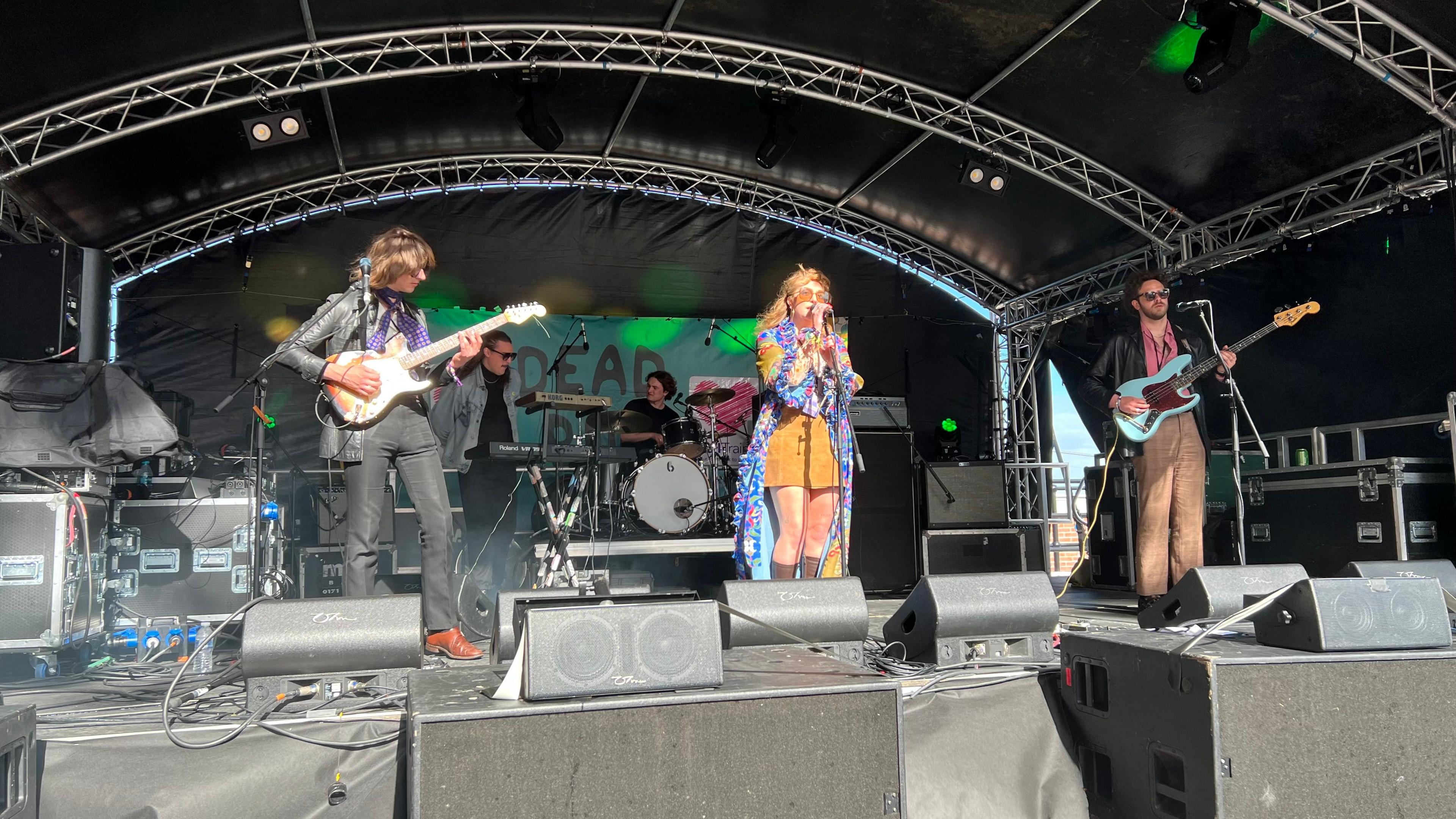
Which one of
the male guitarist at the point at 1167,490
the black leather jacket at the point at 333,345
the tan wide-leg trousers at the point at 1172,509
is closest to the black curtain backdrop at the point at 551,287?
the male guitarist at the point at 1167,490

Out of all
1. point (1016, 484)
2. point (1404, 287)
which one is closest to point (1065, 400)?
point (1016, 484)

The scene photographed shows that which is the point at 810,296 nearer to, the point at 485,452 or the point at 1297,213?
the point at 485,452

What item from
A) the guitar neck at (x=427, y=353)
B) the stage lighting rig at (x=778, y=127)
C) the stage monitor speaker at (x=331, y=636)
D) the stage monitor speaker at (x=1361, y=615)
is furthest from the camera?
the stage lighting rig at (x=778, y=127)

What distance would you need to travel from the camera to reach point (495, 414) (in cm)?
588

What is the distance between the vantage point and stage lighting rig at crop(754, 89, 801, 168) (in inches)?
247

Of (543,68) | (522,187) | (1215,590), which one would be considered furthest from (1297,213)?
(522,187)

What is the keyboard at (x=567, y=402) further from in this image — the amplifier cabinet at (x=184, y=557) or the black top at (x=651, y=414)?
the amplifier cabinet at (x=184, y=557)

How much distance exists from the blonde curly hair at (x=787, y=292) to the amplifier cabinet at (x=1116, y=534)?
3.79 metres

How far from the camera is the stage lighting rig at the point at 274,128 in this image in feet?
19.2

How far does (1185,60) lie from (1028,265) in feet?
8.78

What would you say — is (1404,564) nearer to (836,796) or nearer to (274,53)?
(836,796)

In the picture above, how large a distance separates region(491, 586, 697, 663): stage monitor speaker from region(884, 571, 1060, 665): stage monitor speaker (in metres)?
0.87

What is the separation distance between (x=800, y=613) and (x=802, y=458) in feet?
3.38

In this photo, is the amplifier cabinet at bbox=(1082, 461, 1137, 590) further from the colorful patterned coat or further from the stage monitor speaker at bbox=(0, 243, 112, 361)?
the stage monitor speaker at bbox=(0, 243, 112, 361)
